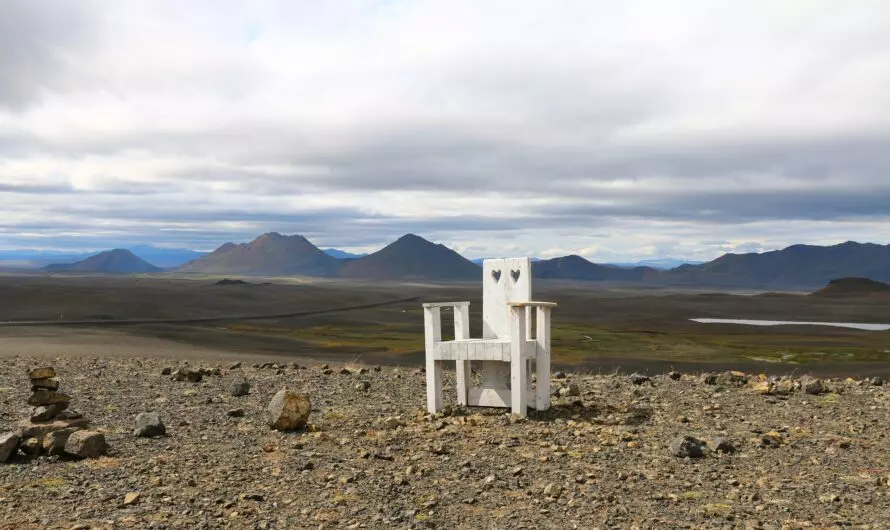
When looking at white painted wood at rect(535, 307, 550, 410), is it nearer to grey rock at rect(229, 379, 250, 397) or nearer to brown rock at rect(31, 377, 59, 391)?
grey rock at rect(229, 379, 250, 397)

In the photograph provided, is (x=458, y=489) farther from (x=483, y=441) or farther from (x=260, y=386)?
(x=260, y=386)

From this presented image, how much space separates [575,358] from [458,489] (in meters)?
30.3

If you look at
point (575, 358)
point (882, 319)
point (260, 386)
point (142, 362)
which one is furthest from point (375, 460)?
point (882, 319)

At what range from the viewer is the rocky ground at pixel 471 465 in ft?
19.4

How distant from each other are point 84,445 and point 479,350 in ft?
15.2

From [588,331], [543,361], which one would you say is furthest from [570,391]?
[588,331]

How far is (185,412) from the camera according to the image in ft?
33.0

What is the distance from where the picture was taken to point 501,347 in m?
9.74

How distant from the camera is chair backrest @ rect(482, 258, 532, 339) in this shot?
10578mm

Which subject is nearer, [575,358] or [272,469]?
[272,469]

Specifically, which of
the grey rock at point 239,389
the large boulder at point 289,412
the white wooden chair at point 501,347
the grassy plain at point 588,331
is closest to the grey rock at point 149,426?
the large boulder at point 289,412

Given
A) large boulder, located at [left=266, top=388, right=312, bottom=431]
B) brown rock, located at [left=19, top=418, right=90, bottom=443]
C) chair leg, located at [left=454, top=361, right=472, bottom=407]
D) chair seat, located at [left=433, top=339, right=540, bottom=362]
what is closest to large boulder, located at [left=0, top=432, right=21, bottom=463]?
brown rock, located at [left=19, top=418, right=90, bottom=443]

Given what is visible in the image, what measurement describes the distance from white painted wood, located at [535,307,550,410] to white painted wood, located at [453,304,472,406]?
39.2 inches

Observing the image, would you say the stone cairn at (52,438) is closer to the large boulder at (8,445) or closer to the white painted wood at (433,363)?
the large boulder at (8,445)
